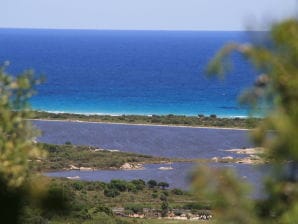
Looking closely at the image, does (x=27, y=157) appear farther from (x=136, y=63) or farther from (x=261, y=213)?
(x=136, y=63)

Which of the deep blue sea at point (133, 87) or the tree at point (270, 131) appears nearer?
the tree at point (270, 131)

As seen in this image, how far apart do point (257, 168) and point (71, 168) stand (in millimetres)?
36871

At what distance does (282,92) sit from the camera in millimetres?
4281

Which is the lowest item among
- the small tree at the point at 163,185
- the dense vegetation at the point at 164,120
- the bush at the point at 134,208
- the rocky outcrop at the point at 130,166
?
the bush at the point at 134,208

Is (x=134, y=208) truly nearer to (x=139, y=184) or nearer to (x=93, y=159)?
(x=139, y=184)

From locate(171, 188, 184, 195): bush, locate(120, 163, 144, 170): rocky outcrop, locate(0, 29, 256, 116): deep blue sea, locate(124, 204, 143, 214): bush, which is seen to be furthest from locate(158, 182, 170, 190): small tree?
locate(0, 29, 256, 116): deep blue sea

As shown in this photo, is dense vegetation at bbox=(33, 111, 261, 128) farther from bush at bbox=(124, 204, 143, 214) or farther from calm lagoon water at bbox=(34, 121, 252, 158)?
bush at bbox=(124, 204, 143, 214)

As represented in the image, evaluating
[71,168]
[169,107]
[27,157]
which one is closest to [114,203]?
[71,168]

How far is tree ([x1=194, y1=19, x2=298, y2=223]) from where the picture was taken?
13.6ft

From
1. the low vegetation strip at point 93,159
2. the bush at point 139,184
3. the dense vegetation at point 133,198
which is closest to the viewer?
the dense vegetation at point 133,198

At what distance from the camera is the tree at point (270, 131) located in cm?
413

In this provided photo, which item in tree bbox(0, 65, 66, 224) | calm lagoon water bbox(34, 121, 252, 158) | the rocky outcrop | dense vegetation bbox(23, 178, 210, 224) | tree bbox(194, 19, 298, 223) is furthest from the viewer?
calm lagoon water bbox(34, 121, 252, 158)

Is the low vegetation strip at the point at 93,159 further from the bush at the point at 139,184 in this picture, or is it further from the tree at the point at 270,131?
the tree at the point at 270,131

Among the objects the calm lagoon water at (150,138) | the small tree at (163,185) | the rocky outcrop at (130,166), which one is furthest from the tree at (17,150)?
the calm lagoon water at (150,138)
